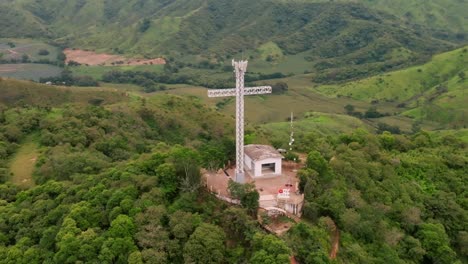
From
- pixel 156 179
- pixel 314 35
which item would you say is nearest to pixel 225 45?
pixel 314 35

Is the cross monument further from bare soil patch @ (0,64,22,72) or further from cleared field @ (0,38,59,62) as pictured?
cleared field @ (0,38,59,62)

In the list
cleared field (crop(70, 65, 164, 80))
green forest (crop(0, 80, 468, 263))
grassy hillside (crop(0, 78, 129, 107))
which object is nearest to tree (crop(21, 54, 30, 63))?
cleared field (crop(70, 65, 164, 80))

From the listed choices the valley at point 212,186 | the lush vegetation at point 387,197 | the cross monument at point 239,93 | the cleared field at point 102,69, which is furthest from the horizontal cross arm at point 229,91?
the cleared field at point 102,69

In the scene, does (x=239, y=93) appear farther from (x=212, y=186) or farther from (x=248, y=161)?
(x=212, y=186)

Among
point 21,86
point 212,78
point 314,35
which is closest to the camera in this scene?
point 21,86

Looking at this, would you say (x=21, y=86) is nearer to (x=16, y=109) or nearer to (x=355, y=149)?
(x=16, y=109)

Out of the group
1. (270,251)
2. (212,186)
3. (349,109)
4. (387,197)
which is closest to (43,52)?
(349,109)
